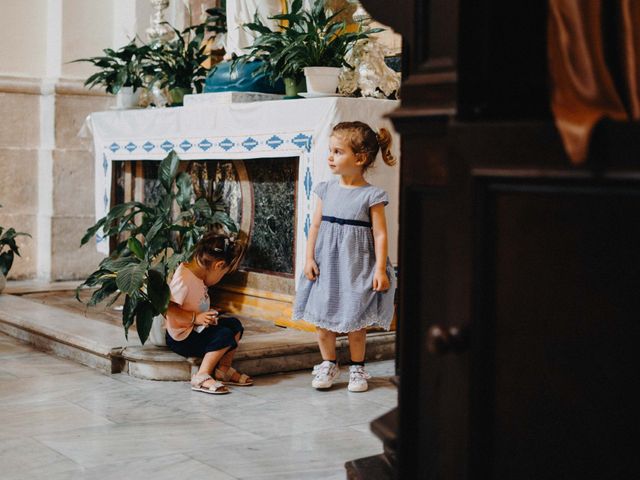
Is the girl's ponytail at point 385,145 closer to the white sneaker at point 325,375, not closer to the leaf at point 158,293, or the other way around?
the white sneaker at point 325,375

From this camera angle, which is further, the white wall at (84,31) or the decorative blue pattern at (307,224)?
the white wall at (84,31)

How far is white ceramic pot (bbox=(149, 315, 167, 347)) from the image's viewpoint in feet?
16.8

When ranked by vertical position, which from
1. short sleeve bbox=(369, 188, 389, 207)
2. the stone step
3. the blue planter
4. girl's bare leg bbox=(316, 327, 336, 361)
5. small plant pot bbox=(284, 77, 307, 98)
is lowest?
the stone step

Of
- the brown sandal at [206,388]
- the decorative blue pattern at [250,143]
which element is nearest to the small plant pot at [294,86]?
the decorative blue pattern at [250,143]

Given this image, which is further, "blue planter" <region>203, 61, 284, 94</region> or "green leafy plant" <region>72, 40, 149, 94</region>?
"green leafy plant" <region>72, 40, 149, 94</region>

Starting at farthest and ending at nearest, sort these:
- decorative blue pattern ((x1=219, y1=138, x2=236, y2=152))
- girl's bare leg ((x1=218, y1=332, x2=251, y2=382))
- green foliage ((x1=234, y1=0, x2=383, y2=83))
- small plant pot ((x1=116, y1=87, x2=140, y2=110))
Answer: small plant pot ((x1=116, y1=87, x2=140, y2=110)) → decorative blue pattern ((x1=219, y1=138, x2=236, y2=152)) → green foliage ((x1=234, y1=0, x2=383, y2=83)) → girl's bare leg ((x1=218, y1=332, x2=251, y2=382))

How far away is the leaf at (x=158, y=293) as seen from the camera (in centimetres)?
471

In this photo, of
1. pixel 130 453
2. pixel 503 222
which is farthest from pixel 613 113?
pixel 130 453

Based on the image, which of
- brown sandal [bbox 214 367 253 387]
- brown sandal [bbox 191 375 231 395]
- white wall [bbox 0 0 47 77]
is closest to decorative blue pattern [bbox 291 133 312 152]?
brown sandal [bbox 214 367 253 387]

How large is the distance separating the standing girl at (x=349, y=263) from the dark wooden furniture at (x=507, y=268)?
8.44 ft

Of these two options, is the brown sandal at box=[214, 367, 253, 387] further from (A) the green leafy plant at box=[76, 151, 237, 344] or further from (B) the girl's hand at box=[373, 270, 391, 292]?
(B) the girl's hand at box=[373, 270, 391, 292]

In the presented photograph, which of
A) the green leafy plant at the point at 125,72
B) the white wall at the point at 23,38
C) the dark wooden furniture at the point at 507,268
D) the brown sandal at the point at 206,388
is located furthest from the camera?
the white wall at the point at 23,38

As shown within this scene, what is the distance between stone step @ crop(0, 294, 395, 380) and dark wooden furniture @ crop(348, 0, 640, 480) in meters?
2.90

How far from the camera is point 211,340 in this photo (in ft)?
15.8
